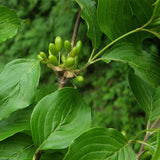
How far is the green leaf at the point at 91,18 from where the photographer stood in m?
0.63

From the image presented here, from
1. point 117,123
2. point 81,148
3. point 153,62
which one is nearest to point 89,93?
point 117,123

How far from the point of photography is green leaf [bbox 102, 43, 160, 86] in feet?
2.22

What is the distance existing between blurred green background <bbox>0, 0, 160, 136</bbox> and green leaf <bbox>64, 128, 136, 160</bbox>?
56.6 inches

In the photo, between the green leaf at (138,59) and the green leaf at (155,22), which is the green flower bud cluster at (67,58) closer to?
the green leaf at (138,59)

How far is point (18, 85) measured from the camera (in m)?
0.62

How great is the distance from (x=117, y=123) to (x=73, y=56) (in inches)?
65.5

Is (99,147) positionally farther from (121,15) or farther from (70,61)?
(121,15)

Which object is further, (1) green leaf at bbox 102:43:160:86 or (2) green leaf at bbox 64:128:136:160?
(1) green leaf at bbox 102:43:160:86

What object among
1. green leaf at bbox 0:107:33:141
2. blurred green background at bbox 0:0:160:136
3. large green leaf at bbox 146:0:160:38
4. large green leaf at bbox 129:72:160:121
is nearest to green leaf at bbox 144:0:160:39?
large green leaf at bbox 146:0:160:38

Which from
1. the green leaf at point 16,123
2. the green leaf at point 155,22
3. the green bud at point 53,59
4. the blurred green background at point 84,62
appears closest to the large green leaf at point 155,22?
the green leaf at point 155,22

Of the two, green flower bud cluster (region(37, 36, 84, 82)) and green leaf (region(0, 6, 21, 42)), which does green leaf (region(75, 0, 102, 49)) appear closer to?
green flower bud cluster (region(37, 36, 84, 82))

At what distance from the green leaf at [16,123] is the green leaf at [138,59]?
11.5 inches

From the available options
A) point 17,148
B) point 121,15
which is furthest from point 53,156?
point 121,15

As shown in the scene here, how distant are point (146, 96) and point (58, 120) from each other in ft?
1.03
